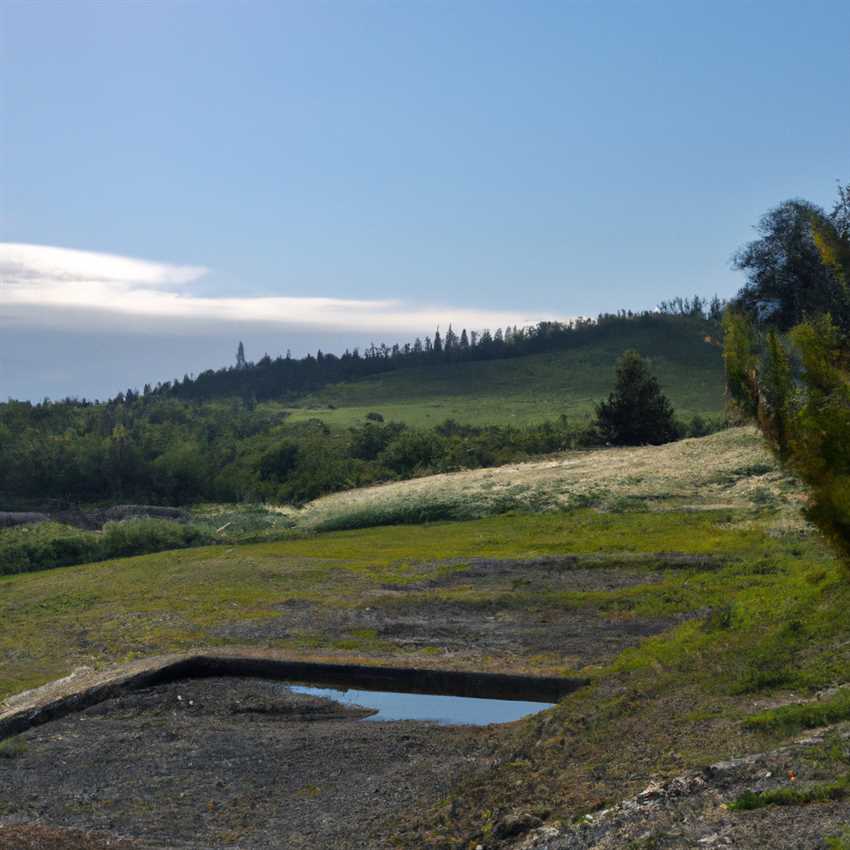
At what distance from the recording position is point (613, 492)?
119ft

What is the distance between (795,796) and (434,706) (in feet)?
25.7

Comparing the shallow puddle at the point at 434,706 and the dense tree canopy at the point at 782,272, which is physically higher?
the dense tree canopy at the point at 782,272

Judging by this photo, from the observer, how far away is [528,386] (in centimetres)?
11325

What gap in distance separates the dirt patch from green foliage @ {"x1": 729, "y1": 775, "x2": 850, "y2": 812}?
3.34 metres

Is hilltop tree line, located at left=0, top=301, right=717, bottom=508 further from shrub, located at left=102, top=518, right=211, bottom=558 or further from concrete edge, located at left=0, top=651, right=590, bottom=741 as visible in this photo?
concrete edge, located at left=0, top=651, right=590, bottom=741

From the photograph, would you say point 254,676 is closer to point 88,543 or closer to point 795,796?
point 795,796

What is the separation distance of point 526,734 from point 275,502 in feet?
132

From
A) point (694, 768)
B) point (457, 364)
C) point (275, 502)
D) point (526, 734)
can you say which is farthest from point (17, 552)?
point (457, 364)

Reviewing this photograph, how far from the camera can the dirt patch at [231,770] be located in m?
10.4

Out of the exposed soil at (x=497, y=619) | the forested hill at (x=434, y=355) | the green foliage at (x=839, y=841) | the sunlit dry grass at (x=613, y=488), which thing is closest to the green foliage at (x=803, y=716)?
the green foliage at (x=839, y=841)

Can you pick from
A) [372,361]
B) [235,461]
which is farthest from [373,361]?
[235,461]

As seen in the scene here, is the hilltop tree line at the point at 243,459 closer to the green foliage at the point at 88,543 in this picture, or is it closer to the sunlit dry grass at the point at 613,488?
the sunlit dry grass at the point at 613,488

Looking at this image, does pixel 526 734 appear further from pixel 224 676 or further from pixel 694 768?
pixel 224 676

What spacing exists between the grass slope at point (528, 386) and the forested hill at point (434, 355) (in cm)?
64
